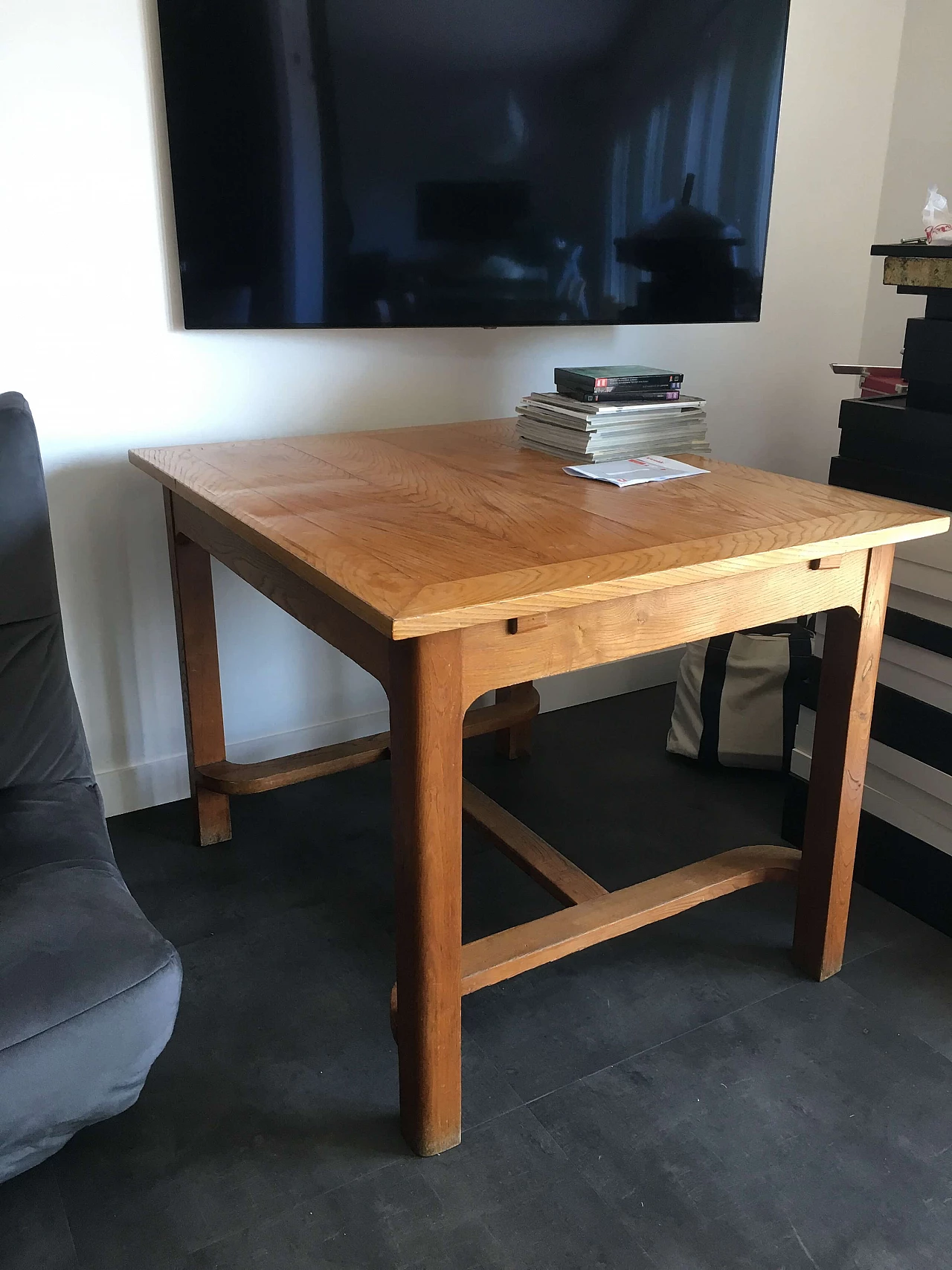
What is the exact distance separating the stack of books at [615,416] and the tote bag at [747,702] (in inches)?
23.6

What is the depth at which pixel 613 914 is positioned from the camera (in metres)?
1.39

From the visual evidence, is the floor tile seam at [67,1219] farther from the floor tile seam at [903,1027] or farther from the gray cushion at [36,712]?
the floor tile seam at [903,1027]

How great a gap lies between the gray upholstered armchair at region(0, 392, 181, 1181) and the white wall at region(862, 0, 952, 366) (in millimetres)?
2052

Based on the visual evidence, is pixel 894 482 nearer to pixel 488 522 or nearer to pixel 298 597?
pixel 488 522

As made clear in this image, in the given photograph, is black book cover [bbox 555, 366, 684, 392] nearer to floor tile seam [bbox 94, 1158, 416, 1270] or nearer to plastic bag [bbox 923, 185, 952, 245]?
plastic bag [bbox 923, 185, 952, 245]

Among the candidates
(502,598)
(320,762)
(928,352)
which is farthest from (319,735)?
(928,352)

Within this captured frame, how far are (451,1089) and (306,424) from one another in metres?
1.26

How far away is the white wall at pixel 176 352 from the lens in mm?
1607

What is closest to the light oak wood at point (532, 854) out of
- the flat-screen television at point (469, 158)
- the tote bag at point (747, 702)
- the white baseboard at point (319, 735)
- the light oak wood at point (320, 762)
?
the light oak wood at point (320, 762)

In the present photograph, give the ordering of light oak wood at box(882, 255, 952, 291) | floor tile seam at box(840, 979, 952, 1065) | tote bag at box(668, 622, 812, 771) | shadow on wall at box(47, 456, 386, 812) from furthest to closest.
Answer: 1. tote bag at box(668, 622, 812, 771)
2. shadow on wall at box(47, 456, 386, 812)
3. light oak wood at box(882, 255, 952, 291)
4. floor tile seam at box(840, 979, 952, 1065)

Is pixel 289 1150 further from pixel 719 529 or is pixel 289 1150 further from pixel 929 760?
pixel 929 760

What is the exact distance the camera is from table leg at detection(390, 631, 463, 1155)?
1.04m

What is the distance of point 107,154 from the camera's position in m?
1.63

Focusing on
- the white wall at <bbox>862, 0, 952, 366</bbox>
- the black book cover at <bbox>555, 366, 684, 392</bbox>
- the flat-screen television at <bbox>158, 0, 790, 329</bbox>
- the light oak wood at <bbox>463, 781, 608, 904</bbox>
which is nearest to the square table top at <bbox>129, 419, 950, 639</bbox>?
the black book cover at <bbox>555, 366, 684, 392</bbox>
